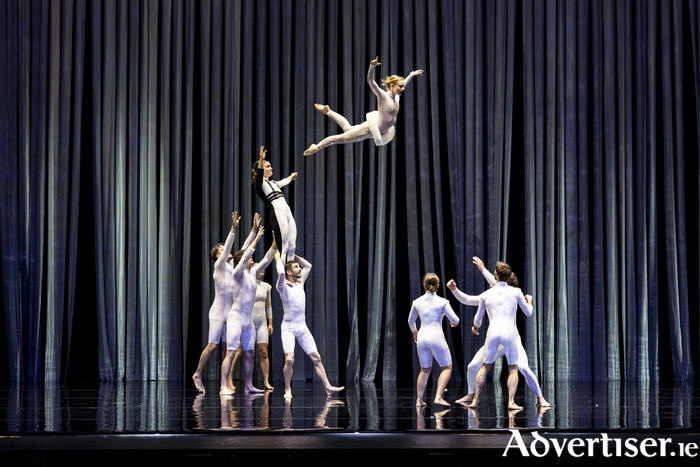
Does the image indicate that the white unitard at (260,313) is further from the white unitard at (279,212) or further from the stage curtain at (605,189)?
the stage curtain at (605,189)

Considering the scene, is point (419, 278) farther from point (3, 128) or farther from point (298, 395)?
point (3, 128)

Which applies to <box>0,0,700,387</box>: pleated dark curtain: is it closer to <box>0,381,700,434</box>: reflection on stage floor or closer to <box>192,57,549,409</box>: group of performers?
<box>0,381,700,434</box>: reflection on stage floor

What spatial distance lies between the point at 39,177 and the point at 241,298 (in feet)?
11.7

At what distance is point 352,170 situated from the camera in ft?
31.4

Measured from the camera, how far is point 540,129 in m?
9.57

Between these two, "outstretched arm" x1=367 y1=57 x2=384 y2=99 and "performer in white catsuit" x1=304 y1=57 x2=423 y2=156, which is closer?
"outstretched arm" x1=367 y1=57 x2=384 y2=99

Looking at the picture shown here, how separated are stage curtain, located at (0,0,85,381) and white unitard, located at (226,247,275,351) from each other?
2.97m

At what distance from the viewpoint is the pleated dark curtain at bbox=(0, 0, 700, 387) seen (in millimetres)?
9398

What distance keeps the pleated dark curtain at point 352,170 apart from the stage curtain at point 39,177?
24 mm

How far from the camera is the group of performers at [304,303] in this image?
244 inches

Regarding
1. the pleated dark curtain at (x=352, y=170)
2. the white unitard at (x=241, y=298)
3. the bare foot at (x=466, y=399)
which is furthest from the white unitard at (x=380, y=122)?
the pleated dark curtain at (x=352, y=170)

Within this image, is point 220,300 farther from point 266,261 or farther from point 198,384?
point 198,384

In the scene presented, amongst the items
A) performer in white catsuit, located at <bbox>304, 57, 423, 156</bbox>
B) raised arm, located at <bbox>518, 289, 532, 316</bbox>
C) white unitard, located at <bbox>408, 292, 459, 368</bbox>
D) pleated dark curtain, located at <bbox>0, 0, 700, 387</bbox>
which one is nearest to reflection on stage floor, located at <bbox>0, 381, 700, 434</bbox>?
white unitard, located at <bbox>408, 292, 459, 368</bbox>

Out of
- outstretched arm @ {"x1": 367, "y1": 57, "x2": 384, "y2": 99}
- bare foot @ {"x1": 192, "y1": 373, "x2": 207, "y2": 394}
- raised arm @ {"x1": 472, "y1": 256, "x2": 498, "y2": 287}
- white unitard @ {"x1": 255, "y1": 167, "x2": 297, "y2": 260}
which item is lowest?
bare foot @ {"x1": 192, "y1": 373, "x2": 207, "y2": 394}
